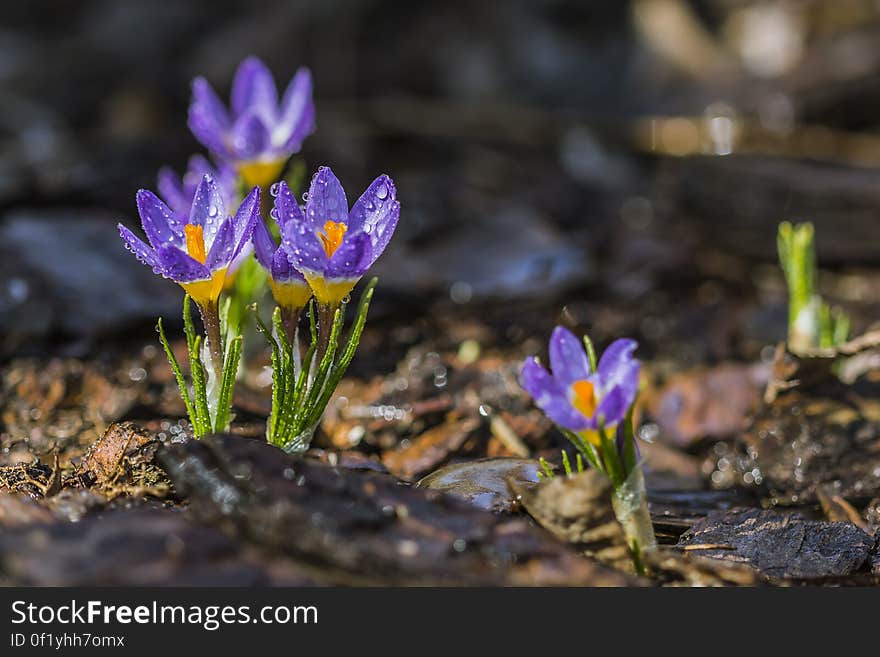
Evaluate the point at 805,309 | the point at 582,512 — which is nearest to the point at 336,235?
the point at 582,512

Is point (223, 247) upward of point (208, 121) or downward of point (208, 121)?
downward

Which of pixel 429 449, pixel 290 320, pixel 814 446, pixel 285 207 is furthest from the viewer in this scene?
pixel 814 446

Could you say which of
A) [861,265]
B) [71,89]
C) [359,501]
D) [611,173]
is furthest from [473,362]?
[71,89]

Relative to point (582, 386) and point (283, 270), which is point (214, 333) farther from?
point (582, 386)

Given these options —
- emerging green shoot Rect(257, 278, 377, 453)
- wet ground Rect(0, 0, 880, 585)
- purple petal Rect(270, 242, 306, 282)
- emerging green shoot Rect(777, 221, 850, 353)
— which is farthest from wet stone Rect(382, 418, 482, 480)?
emerging green shoot Rect(777, 221, 850, 353)

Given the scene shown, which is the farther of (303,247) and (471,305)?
(471,305)

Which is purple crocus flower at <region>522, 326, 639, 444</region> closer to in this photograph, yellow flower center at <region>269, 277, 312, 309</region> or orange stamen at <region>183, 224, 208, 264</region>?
yellow flower center at <region>269, 277, 312, 309</region>
